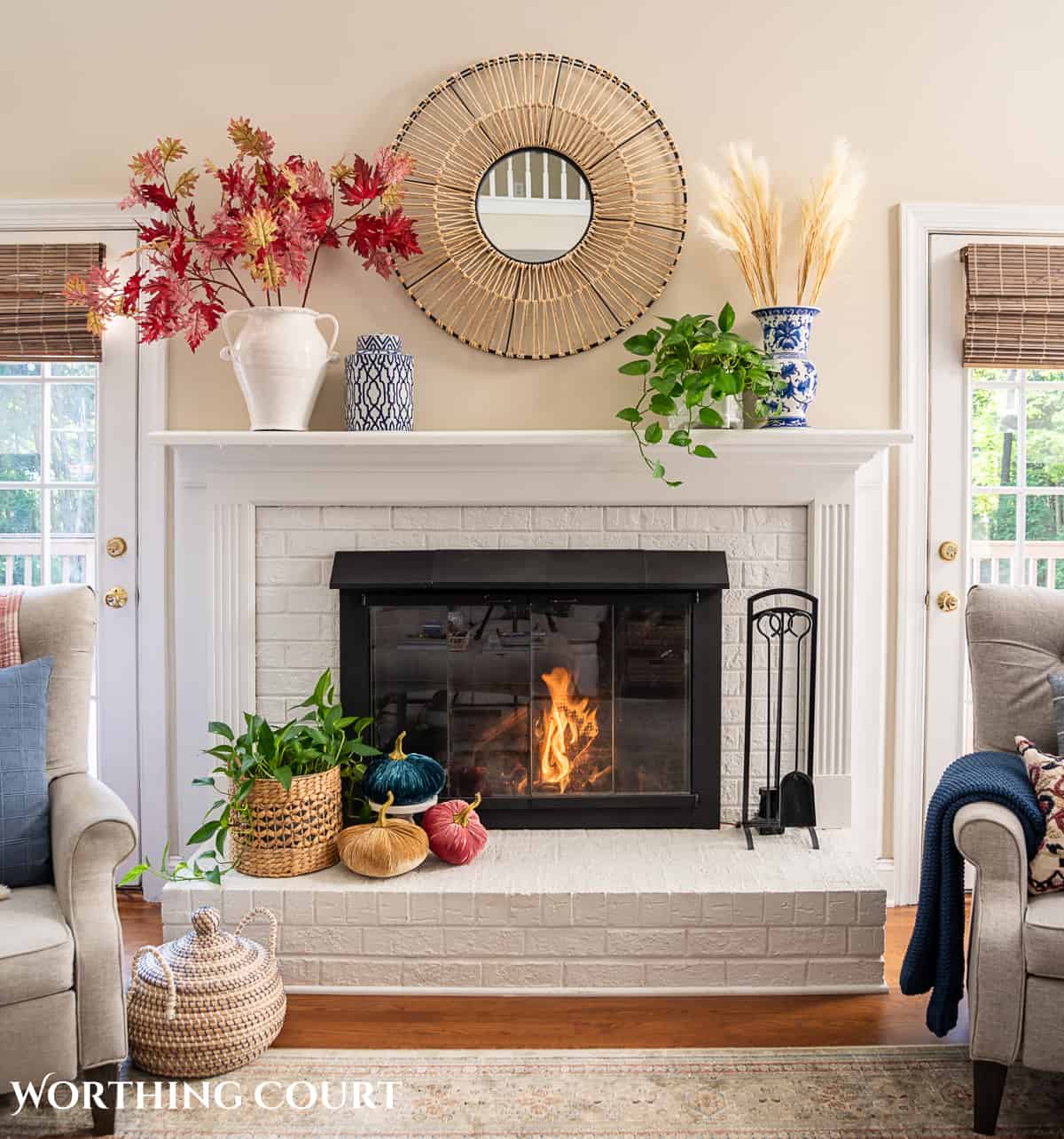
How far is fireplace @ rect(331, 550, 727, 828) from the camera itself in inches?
109

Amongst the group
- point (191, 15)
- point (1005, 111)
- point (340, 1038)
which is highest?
point (191, 15)

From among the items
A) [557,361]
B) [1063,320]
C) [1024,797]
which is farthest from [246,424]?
[1063,320]

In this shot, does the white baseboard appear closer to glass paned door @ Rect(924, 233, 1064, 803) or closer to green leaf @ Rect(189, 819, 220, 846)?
glass paned door @ Rect(924, 233, 1064, 803)

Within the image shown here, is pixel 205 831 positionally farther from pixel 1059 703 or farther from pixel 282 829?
pixel 1059 703

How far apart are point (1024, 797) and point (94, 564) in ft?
8.16

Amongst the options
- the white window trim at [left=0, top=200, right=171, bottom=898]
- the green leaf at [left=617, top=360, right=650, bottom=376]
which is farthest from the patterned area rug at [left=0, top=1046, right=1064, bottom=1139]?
the green leaf at [left=617, top=360, right=650, bottom=376]

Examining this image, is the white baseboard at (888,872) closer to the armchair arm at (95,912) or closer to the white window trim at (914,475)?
the white window trim at (914,475)

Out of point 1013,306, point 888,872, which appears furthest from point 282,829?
point 1013,306

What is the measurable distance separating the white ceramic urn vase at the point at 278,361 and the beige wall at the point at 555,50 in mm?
188

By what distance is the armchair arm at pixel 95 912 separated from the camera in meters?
1.79

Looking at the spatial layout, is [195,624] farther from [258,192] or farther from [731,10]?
[731,10]

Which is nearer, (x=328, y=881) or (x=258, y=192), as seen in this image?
(x=328, y=881)

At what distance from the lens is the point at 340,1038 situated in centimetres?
216

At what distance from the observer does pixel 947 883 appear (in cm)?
200
